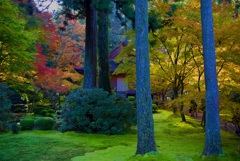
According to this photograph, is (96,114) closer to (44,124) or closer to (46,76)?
(44,124)

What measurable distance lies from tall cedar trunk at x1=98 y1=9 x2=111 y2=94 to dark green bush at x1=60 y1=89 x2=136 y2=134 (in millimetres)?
1918

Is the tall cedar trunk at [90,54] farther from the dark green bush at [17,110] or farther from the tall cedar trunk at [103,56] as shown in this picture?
the dark green bush at [17,110]

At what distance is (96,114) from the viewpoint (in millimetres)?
11195

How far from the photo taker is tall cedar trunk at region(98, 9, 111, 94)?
1382cm

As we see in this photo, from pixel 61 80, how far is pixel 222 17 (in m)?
13.2

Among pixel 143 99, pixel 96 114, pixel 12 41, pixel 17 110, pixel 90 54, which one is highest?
pixel 12 41

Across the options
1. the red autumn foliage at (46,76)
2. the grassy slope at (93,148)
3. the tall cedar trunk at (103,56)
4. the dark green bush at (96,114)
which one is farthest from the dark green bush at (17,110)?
the grassy slope at (93,148)

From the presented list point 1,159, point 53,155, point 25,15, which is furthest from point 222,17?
point 25,15

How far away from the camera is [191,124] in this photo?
14.7 m

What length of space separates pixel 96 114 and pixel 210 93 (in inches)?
218

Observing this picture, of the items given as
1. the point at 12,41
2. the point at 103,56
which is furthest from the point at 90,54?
the point at 12,41

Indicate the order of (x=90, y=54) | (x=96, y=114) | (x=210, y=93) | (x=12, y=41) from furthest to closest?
(x=12, y=41) < (x=90, y=54) < (x=96, y=114) < (x=210, y=93)

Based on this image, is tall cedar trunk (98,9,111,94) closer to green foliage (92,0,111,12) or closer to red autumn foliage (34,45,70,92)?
green foliage (92,0,111,12)

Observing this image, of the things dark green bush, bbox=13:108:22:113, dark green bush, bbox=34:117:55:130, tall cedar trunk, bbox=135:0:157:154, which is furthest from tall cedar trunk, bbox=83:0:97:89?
dark green bush, bbox=13:108:22:113
